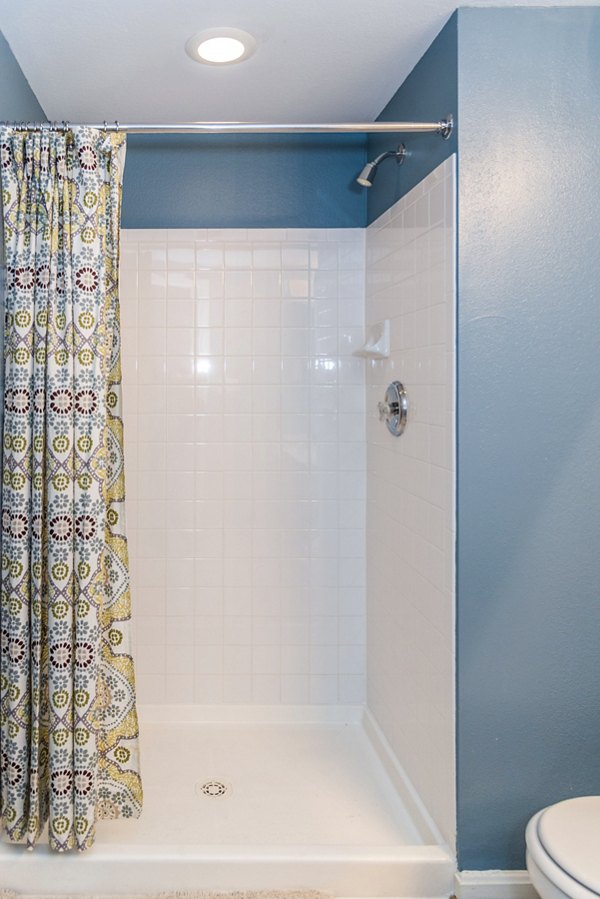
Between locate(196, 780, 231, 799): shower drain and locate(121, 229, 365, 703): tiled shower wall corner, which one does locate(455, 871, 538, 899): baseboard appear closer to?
locate(196, 780, 231, 799): shower drain

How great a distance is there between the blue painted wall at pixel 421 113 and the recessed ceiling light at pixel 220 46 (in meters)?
0.50

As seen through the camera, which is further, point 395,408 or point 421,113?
point 395,408

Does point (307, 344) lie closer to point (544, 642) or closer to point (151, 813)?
point (544, 642)

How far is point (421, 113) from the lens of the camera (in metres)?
2.06

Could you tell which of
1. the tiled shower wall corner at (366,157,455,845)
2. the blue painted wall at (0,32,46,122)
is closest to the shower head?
the tiled shower wall corner at (366,157,455,845)


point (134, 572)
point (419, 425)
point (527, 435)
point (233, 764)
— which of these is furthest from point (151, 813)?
point (527, 435)

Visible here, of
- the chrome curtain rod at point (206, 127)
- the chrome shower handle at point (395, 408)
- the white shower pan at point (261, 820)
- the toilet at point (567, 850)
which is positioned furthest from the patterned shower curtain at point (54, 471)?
the toilet at point (567, 850)

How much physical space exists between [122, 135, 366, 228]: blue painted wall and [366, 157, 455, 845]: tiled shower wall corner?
27 centimetres

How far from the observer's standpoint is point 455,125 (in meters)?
1.78

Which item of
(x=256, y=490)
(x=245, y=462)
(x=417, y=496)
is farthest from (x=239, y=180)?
(x=417, y=496)

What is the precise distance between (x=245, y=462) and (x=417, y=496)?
863 millimetres

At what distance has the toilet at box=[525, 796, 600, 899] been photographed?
53.5 inches

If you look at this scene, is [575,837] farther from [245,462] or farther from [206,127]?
[206,127]

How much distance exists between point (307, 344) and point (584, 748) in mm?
1657
